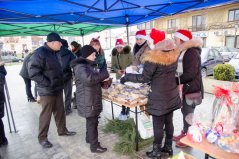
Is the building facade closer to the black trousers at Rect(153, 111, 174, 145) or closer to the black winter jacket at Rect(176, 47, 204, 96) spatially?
the black winter jacket at Rect(176, 47, 204, 96)

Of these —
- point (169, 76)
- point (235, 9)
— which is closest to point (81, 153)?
point (169, 76)

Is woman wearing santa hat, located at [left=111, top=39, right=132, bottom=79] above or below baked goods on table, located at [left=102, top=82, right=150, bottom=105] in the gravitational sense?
above

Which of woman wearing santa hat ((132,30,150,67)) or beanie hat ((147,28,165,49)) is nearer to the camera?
beanie hat ((147,28,165,49))

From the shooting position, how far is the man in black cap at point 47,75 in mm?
2744

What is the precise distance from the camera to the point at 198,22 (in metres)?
21.6

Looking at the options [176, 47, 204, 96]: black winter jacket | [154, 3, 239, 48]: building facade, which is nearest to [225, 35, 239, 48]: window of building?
[154, 3, 239, 48]: building facade

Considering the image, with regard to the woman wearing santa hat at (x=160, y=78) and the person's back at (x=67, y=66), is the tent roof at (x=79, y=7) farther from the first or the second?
the woman wearing santa hat at (x=160, y=78)

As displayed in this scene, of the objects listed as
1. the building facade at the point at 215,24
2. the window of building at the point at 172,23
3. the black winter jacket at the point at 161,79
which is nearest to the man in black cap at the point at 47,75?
the black winter jacket at the point at 161,79

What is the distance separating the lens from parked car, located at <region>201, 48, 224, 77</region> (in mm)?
7684

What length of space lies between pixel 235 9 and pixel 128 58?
19187 millimetres

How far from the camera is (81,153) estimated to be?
286cm

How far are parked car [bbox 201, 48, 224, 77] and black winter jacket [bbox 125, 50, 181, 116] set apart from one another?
5.88 metres

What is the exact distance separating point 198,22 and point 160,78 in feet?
72.0

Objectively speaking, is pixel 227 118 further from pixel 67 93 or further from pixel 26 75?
pixel 26 75
